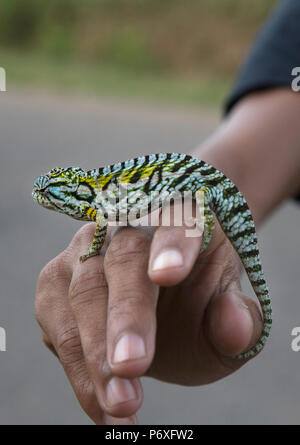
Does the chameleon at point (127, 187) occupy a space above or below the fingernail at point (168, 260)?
above

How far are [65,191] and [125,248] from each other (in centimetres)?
11

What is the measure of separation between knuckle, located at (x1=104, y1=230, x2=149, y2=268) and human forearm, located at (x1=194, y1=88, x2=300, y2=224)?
1.79 feet

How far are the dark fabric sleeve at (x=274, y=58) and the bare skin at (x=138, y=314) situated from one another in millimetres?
688

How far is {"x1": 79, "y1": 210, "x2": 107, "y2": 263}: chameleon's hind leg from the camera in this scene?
68cm

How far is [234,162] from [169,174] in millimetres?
625

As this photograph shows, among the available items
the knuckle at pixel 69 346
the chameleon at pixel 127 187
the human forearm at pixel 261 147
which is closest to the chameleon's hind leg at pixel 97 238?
the chameleon at pixel 127 187

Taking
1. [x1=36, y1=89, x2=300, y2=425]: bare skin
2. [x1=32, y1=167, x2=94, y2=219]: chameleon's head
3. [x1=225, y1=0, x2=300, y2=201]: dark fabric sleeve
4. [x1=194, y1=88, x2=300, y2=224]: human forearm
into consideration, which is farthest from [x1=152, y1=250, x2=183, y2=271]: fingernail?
[x1=225, y1=0, x2=300, y2=201]: dark fabric sleeve

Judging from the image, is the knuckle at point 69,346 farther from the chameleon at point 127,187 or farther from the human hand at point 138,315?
the chameleon at point 127,187

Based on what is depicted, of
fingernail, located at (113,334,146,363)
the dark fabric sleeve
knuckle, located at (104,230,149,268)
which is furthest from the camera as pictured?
the dark fabric sleeve

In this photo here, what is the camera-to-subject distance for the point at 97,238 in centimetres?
71

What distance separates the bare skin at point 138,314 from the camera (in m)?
0.64

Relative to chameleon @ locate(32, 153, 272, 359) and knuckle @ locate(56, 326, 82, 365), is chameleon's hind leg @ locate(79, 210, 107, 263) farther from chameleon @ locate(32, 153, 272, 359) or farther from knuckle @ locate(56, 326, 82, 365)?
knuckle @ locate(56, 326, 82, 365)

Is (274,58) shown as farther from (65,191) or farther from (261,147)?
(65,191)

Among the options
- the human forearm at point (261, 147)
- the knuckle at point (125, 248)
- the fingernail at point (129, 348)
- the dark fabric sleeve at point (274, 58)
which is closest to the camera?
the fingernail at point (129, 348)
